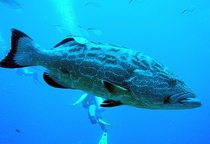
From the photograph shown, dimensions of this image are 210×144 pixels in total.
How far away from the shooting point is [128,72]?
5.26 feet

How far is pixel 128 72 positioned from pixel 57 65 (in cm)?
63

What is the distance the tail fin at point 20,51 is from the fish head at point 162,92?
1.02 metres

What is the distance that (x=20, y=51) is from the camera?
6.57 feet

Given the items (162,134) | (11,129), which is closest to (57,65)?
(162,134)

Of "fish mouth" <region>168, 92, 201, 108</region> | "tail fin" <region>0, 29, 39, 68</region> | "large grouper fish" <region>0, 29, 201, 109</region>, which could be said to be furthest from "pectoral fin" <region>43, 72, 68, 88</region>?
"fish mouth" <region>168, 92, 201, 108</region>

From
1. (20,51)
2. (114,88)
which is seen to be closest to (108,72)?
(114,88)

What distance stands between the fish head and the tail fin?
1025 mm

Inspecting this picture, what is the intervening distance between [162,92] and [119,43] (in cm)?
7194

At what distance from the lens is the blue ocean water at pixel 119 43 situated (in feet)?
226

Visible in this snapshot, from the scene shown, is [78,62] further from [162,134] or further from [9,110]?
[9,110]

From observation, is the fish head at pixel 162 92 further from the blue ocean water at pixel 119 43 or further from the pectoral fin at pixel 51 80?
the blue ocean water at pixel 119 43

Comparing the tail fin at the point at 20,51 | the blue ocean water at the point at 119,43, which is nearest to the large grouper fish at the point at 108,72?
the tail fin at the point at 20,51

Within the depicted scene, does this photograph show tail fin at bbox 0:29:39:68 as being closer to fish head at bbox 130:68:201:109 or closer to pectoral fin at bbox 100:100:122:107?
pectoral fin at bbox 100:100:122:107

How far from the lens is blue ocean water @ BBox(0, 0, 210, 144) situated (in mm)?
68938
